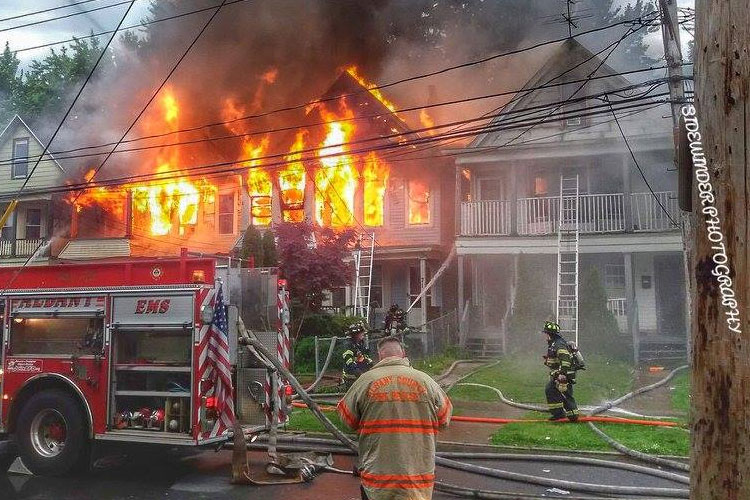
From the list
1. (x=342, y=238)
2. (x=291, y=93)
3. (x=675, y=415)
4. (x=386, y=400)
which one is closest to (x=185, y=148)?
(x=291, y=93)

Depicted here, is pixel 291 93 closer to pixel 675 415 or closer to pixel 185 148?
pixel 185 148

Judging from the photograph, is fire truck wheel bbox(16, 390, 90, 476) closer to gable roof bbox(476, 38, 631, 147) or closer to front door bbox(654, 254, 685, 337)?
gable roof bbox(476, 38, 631, 147)

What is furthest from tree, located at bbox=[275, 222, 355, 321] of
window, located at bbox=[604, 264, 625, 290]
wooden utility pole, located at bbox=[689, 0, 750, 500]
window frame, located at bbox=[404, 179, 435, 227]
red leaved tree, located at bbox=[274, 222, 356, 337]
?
wooden utility pole, located at bbox=[689, 0, 750, 500]

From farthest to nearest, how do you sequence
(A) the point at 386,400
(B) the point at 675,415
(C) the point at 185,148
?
1. (C) the point at 185,148
2. (B) the point at 675,415
3. (A) the point at 386,400

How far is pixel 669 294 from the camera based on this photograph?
18.0m

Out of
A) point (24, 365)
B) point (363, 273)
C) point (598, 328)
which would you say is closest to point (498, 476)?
point (24, 365)

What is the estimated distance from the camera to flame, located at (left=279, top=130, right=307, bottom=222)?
2128 cm

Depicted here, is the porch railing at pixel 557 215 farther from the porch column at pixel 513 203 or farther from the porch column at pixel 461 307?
the porch column at pixel 461 307

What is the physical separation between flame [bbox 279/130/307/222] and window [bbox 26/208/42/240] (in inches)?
435

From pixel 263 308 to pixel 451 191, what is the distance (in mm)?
13690

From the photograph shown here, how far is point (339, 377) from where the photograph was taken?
14.0 meters

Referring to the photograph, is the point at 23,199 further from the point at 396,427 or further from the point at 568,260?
the point at 396,427

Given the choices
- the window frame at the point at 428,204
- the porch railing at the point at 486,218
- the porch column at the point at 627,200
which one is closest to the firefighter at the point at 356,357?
the porch railing at the point at 486,218

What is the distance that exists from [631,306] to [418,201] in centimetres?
742
